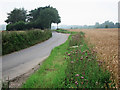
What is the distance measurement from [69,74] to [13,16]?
57.7 meters

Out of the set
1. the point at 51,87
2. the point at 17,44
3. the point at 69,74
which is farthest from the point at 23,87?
the point at 17,44

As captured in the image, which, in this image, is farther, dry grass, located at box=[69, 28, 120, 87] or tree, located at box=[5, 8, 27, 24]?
tree, located at box=[5, 8, 27, 24]

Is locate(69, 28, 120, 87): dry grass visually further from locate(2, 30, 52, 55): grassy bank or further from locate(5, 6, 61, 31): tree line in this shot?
locate(5, 6, 61, 31): tree line

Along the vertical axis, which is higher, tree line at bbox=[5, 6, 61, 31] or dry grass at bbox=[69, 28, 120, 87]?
tree line at bbox=[5, 6, 61, 31]

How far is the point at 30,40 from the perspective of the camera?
16.1 m

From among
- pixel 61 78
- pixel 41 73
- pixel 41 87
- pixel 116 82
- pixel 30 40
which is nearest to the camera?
pixel 116 82

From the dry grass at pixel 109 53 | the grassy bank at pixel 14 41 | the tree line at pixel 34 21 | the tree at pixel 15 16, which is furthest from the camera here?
the tree at pixel 15 16

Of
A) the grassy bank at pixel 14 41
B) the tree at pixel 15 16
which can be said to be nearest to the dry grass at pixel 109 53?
the grassy bank at pixel 14 41

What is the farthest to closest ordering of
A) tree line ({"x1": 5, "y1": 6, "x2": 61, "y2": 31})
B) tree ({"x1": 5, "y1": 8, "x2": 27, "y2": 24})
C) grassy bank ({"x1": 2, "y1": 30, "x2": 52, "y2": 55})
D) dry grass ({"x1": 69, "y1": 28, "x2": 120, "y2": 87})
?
1. tree ({"x1": 5, "y1": 8, "x2": 27, "y2": 24})
2. tree line ({"x1": 5, "y1": 6, "x2": 61, "y2": 31})
3. grassy bank ({"x1": 2, "y1": 30, "x2": 52, "y2": 55})
4. dry grass ({"x1": 69, "y1": 28, "x2": 120, "y2": 87})

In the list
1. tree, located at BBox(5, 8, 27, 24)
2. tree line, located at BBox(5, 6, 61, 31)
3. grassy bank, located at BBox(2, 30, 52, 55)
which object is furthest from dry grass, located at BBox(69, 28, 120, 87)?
tree, located at BBox(5, 8, 27, 24)

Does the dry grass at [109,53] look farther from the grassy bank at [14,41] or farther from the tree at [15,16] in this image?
the tree at [15,16]

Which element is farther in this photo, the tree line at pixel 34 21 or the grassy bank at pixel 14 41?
the tree line at pixel 34 21

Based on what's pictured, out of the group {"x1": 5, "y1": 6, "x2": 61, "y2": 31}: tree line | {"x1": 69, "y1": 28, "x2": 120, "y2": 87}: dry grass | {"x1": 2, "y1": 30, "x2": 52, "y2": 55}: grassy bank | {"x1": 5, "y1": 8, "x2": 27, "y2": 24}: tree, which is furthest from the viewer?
{"x1": 5, "y1": 8, "x2": 27, "y2": 24}: tree

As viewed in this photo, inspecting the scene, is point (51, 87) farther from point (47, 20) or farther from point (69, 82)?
point (47, 20)
